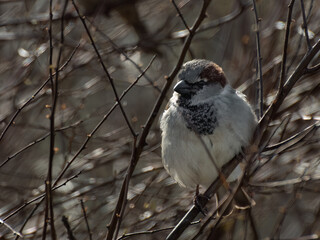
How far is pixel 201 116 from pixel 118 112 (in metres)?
2.52

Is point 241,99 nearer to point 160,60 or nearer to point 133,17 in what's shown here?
point 160,60

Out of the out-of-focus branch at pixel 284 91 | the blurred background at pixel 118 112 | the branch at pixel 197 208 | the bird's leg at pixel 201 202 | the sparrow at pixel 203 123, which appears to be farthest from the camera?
the blurred background at pixel 118 112

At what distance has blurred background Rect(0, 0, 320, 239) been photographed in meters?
4.74

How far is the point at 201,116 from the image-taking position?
3793 millimetres

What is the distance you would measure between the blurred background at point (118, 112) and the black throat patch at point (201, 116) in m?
0.67

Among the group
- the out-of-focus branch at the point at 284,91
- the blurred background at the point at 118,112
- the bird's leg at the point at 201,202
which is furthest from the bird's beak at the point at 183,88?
the out-of-focus branch at the point at 284,91

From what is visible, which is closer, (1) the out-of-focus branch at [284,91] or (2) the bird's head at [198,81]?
(1) the out-of-focus branch at [284,91]

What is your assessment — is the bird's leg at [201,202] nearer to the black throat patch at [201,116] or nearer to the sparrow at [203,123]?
the sparrow at [203,123]

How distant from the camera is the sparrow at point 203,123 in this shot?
12.2 feet

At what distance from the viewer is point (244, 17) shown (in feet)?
19.8

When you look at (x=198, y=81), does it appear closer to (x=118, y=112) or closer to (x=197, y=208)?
(x=197, y=208)

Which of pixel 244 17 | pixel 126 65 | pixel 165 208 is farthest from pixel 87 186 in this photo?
pixel 244 17

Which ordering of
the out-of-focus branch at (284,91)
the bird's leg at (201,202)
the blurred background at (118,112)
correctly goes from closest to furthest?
1. the out-of-focus branch at (284,91)
2. the bird's leg at (201,202)
3. the blurred background at (118,112)

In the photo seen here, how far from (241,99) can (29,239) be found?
2.16 metres
